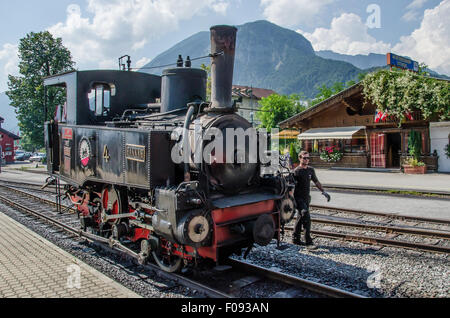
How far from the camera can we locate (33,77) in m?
33.3

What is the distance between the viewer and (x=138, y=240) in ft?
19.9

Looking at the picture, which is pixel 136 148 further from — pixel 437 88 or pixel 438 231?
pixel 437 88

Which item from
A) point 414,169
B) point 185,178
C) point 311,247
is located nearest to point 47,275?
point 185,178

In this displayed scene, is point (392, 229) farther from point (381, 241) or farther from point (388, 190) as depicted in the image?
point (388, 190)

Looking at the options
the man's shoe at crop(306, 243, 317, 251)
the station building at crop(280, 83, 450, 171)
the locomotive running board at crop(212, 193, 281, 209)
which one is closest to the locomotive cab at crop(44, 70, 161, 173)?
the locomotive running board at crop(212, 193, 281, 209)

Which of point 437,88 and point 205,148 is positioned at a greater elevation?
Answer: point 437,88

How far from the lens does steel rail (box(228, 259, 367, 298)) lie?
164 inches

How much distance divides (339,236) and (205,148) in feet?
12.7

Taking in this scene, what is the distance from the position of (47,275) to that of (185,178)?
101 inches

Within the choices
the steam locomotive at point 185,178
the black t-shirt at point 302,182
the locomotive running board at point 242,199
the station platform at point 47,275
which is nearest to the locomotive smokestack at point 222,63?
the steam locomotive at point 185,178

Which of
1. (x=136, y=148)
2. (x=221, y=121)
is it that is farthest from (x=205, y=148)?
(x=136, y=148)

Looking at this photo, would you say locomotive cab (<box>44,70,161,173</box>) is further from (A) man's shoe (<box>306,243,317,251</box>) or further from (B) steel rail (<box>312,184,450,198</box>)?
(B) steel rail (<box>312,184,450,198</box>)

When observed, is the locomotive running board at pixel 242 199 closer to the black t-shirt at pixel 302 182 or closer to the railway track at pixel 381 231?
the black t-shirt at pixel 302 182
